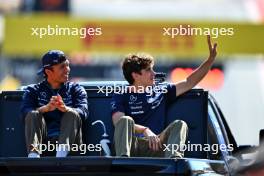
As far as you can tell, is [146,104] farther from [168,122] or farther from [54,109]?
[54,109]

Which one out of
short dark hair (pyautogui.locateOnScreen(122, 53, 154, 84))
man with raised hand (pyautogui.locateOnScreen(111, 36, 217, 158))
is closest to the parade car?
man with raised hand (pyautogui.locateOnScreen(111, 36, 217, 158))

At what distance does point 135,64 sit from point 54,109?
2.43 feet

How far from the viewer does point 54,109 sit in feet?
24.5

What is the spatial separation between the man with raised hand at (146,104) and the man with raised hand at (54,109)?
33cm

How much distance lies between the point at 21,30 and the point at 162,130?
17.9 meters

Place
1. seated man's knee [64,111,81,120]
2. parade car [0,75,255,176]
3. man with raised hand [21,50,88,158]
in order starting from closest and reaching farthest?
parade car [0,75,255,176] → man with raised hand [21,50,88,158] → seated man's knee [64,111,81,120]

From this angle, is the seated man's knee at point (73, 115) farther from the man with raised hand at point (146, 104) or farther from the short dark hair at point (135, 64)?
the short dark hair at point (135, 64)

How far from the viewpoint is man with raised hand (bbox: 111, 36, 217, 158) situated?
7.03 metres

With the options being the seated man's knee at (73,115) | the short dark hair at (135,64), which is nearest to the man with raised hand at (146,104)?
the short dark hair at (135,64)

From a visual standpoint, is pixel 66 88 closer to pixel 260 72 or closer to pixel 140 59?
pixel 140 59

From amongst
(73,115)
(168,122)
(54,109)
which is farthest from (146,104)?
(54,109)

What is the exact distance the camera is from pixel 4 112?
7.92 meters

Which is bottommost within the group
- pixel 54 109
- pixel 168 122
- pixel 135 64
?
pixel 168 122

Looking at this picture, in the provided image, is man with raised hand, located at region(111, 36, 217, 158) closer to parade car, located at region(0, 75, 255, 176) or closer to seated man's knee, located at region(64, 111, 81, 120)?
parade car, located at region(0, 75, 255, 176)
